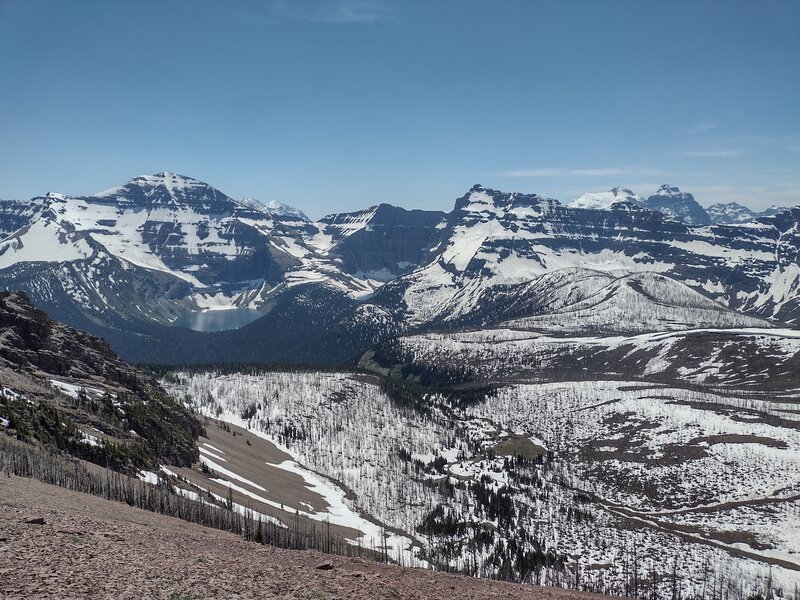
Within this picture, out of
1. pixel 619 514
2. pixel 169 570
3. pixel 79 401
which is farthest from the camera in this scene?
pixel 619 514

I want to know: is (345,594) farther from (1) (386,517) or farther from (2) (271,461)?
(2) (271,461)

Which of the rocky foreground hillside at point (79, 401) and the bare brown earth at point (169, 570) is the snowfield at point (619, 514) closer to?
the rocky foreground hillside at point (79, 401)

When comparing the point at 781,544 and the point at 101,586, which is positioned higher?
the point at 101,586

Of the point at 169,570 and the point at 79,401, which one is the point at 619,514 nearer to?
the point at 79,401

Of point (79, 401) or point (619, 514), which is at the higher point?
point (79, 401)

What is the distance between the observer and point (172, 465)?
4525 inches

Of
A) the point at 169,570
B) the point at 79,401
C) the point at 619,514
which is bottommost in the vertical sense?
the point at 619,514

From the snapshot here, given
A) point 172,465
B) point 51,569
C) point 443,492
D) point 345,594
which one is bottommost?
point 443,492

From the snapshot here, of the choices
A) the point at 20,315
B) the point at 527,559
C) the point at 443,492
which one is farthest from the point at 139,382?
the point at 527,559

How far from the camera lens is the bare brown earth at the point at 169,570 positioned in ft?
95.1

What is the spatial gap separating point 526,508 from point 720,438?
7951cm

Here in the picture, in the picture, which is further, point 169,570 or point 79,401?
point 79,401

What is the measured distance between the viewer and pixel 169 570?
32.2m

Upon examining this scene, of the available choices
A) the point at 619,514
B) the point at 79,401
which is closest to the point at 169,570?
the point at 79,401
